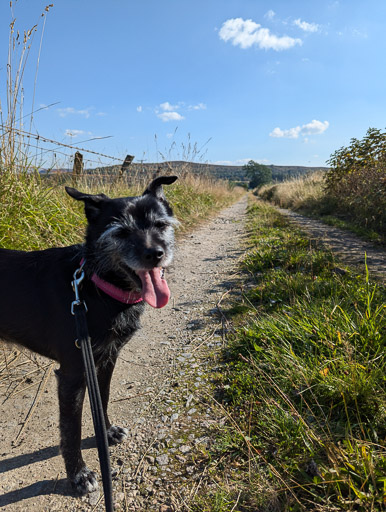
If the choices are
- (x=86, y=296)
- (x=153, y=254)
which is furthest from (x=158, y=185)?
(x=86, y=296)

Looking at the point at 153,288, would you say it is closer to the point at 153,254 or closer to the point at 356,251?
the point at 153,254

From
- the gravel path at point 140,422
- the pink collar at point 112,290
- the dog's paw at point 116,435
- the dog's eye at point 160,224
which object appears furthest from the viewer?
the dog's eye at point 160,224

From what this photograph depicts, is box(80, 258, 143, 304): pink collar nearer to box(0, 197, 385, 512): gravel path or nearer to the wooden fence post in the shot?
box(0, 197, 385, 512): gravel path

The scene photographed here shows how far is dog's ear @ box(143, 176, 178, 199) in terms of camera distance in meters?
2.55

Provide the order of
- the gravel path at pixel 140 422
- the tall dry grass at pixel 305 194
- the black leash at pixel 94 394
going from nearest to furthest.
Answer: the black leash at pixel 94 394 → the gravel path at pixel 140 422 → the tall dry grass at pixel 305 194

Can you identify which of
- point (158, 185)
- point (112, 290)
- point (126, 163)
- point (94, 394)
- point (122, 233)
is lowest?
point (94, 394)

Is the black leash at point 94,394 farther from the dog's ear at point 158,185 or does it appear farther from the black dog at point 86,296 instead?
the dog's ear at point 158,185

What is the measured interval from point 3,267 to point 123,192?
20.6 ft

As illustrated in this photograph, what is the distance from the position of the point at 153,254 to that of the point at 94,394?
2.97 ft

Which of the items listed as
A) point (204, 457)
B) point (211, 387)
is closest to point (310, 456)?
point (204, 457)

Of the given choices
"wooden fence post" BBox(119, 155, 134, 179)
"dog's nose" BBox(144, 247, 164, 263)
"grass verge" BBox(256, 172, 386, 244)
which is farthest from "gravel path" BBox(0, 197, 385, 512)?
"wooden fence post" BBox(119, 155, 134, 179)

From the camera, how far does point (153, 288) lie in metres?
2.10

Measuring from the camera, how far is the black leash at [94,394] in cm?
139

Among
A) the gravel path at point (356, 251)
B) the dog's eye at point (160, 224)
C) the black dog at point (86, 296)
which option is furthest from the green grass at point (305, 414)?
the gravel path at point (356, 251)
